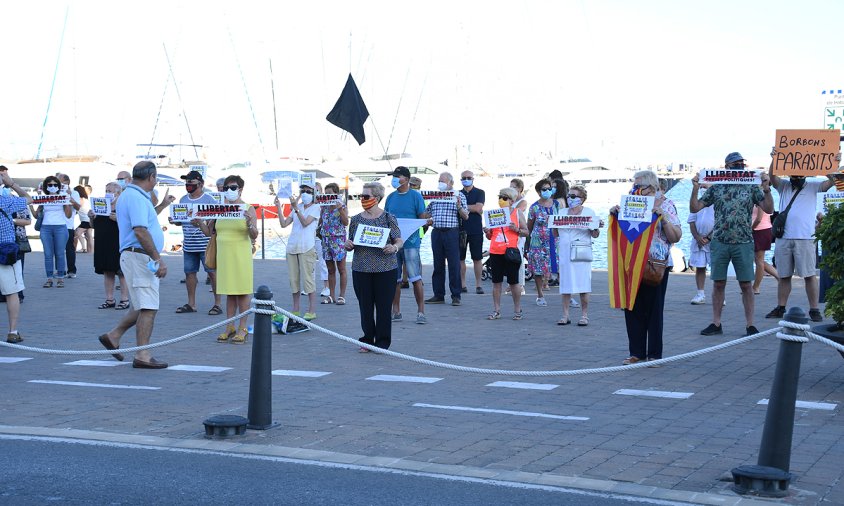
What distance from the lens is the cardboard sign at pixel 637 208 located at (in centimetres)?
1095

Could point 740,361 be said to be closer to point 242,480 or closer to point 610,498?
point 610,498

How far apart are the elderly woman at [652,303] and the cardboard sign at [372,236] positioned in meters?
2.55

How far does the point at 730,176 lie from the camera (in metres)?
12.3

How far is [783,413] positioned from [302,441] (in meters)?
3.24

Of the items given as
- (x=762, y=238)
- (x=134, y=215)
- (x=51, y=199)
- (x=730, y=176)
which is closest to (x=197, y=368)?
(x=134, y=215)

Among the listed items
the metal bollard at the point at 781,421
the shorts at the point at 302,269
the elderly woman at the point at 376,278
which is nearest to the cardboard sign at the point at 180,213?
the shorts at the point at 302,269

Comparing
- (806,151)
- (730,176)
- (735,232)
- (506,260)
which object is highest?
(806,151)

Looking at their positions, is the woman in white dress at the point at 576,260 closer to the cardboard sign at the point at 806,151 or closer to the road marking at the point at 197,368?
the cardboard sign at the point at 806,151

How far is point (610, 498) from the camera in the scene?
20.1 feet

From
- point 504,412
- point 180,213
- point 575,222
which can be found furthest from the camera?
point 180,213

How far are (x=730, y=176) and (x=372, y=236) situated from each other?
13.4 ft

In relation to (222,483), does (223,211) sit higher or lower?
higher

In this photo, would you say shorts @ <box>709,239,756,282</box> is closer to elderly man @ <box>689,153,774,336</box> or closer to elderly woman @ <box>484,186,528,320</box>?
elderly man @ <box>689,153,774,336</box>

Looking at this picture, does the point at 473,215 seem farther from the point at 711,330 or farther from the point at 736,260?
the point at 736,260
